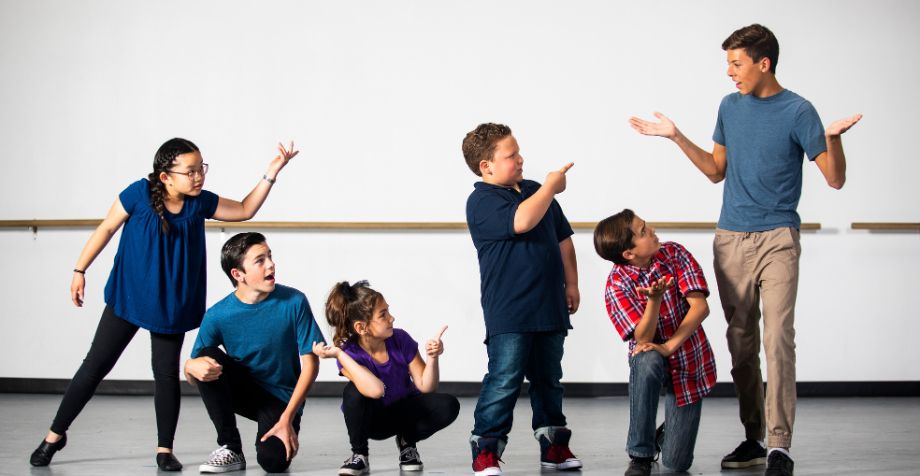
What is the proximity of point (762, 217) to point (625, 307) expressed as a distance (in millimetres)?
433

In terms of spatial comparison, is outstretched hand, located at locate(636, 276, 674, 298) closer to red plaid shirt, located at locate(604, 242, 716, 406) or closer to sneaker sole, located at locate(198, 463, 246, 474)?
red plaid shirt, located at locate(604, 242, 716, 406)

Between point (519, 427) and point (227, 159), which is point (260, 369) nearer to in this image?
point (519, 427)

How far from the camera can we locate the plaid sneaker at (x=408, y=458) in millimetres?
2705

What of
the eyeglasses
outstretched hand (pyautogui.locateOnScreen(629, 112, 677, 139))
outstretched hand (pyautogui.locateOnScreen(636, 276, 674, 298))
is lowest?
outstretched hand (pyautogui.locateOnScreen(636, 276, 674, 298))

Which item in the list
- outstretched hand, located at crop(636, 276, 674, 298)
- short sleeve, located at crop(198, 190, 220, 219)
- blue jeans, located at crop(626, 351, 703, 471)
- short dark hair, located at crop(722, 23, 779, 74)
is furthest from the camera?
short sleeve, located at crop(198, 190, 220, 219)

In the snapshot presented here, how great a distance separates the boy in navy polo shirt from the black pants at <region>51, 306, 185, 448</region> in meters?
0.85

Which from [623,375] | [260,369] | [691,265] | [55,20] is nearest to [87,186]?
[55,20]

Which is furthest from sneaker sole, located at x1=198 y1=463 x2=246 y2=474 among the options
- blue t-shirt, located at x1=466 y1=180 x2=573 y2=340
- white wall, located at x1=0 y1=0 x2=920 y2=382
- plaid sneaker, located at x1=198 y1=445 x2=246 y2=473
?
white wall, located at x1=0 y1=0 x2=920 y2=382

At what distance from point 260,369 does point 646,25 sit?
257cm

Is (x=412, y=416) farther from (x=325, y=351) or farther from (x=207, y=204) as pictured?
(x=207, y=204)

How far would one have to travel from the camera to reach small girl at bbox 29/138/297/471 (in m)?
2.78

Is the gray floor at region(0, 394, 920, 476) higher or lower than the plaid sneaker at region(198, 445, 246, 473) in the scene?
lower

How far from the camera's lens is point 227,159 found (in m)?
4.53

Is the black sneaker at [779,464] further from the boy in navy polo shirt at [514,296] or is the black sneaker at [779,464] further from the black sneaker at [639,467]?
the boy in navy polo shirt at [514,296]
